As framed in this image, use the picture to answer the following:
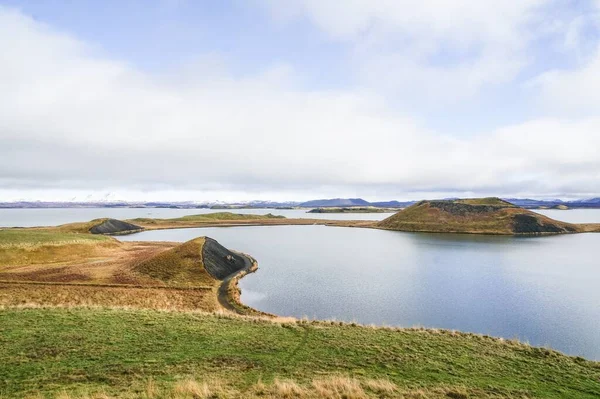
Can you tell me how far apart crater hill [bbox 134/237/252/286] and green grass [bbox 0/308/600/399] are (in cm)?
2024

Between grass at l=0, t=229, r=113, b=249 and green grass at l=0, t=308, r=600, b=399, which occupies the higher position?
grass at l=0, t=229, r=113, b=249

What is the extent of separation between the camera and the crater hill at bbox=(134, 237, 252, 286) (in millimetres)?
42812

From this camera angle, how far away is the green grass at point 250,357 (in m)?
13.3

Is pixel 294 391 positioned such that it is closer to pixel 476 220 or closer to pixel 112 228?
pixel 476 220

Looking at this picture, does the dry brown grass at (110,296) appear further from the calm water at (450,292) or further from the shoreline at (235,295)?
the calm water at (450,292)

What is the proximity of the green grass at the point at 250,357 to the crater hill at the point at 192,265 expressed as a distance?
66.4 feet

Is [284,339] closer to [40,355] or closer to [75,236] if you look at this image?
[40,355]

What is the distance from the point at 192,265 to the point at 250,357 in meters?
32.6

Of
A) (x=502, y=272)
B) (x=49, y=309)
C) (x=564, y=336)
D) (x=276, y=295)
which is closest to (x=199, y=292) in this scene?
(x=276, y=295)

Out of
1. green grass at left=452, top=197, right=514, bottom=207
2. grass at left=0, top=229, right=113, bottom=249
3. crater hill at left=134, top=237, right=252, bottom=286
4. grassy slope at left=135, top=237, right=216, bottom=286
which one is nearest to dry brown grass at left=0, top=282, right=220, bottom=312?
grassy slope at left=135, top=237, right=216, bottom=286

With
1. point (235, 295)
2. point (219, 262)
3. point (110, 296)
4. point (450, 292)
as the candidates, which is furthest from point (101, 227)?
point (450, 292)

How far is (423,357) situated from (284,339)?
25.4 ft

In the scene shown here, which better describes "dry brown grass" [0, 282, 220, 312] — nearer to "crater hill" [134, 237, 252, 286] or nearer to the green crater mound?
"crater hill" [134, 237, 252, 286]

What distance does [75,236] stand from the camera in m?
66.6
